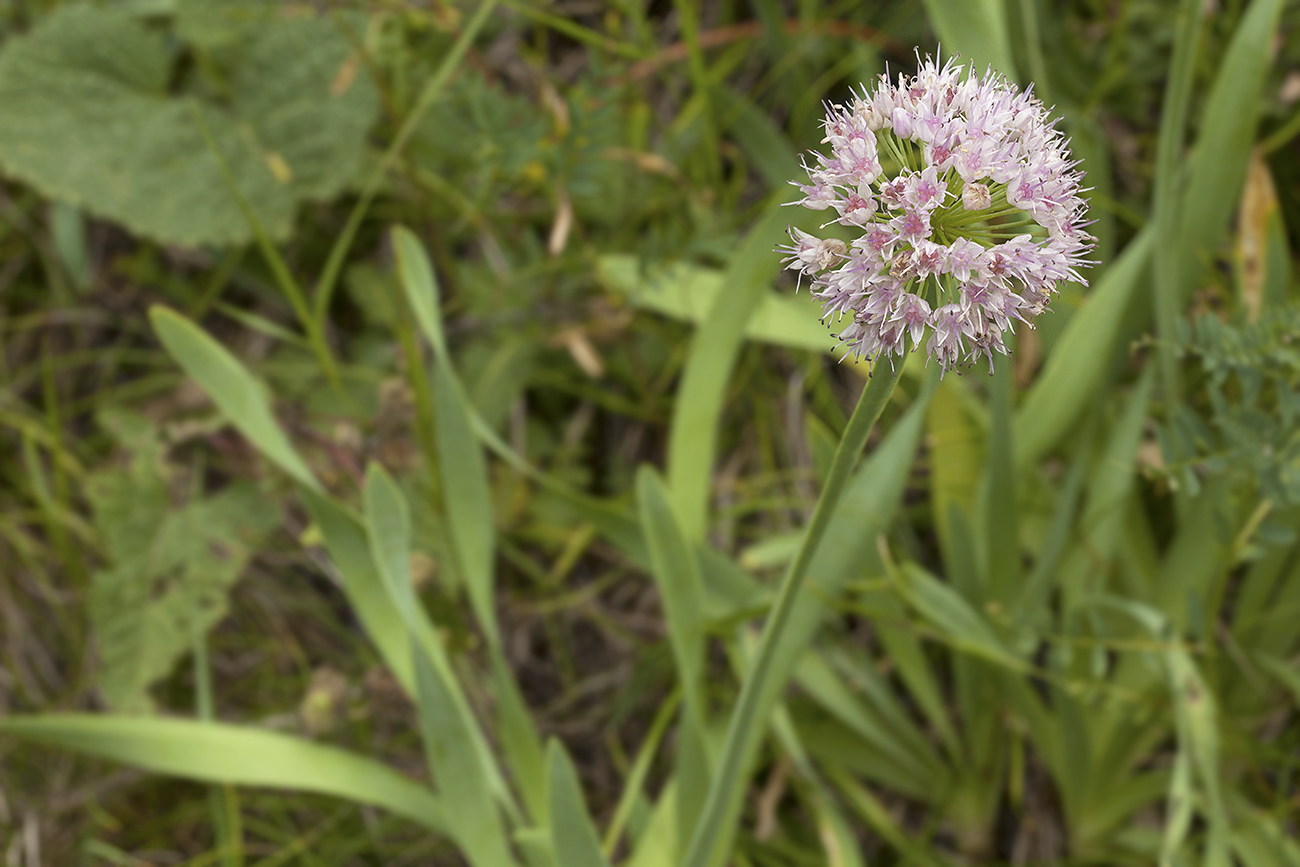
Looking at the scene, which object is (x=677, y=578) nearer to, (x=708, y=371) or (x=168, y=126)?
(x=708, y=371)

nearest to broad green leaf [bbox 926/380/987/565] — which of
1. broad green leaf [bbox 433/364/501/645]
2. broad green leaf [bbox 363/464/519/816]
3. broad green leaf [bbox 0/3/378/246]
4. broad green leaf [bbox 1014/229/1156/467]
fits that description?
broad green leaf [bbox 1014/229/1156/467]

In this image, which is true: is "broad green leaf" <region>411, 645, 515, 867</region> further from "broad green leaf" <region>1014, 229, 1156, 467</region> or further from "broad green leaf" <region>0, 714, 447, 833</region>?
"broad green leaf" <region>1014, 229, 1156, 467</region>

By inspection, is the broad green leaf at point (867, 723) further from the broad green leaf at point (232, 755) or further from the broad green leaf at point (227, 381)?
the broad green leaf at point (227, 381)

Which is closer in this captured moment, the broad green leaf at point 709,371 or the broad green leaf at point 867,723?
the broad green leaf at point 709,371

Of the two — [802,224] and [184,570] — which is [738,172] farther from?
[184,570]

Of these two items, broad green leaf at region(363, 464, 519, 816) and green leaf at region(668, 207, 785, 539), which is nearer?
broad green leaf at region(363, 464, 519, 816)

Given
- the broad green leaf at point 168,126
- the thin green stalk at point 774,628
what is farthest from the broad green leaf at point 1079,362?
the broad green leaf at point 168,126

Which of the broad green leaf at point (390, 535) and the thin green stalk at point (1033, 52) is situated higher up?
the thin green stalk at point (1033, 52)
